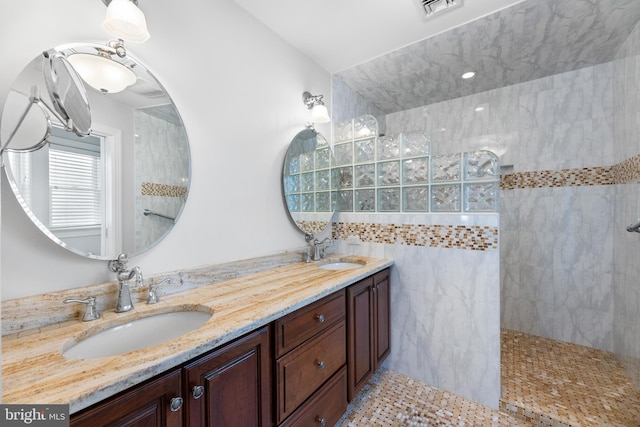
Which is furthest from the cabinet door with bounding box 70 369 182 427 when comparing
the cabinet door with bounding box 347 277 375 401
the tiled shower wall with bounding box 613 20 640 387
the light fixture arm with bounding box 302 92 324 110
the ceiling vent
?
the tiled shower wall with bounding box 613 20 640 387

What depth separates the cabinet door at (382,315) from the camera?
1.82 meters

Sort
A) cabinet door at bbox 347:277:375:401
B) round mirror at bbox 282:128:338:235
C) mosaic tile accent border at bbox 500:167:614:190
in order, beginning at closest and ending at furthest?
1. cabinet door at bbox 347:277:375:401
2. round mirror at bbox 282:128:338:235
3. mosaic tile accent border at bbox 500:167:614:190

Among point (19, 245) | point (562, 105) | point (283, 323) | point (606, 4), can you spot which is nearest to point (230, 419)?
point (283, 323)

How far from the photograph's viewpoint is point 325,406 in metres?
1.34

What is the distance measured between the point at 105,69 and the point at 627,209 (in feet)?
10.8

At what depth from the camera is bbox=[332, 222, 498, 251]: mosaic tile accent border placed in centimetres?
170

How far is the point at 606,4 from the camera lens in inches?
60.7

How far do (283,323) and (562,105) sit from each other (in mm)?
3044

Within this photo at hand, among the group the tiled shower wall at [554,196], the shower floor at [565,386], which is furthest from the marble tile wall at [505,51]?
the shower floor at [565,386]

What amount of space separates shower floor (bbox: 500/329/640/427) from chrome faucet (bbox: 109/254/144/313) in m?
2.24

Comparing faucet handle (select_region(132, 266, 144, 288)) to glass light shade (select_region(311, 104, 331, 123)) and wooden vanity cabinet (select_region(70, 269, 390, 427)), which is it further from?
glass light shade (select_region(311, 104, 331, 123))

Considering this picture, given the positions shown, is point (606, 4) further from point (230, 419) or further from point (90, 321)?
point (90, 321)

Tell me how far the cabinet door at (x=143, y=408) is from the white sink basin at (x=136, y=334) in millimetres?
333

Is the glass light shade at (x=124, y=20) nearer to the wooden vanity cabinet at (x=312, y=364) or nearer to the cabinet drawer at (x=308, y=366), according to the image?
the wooden vanity cabinet at (x=312, y=364)
